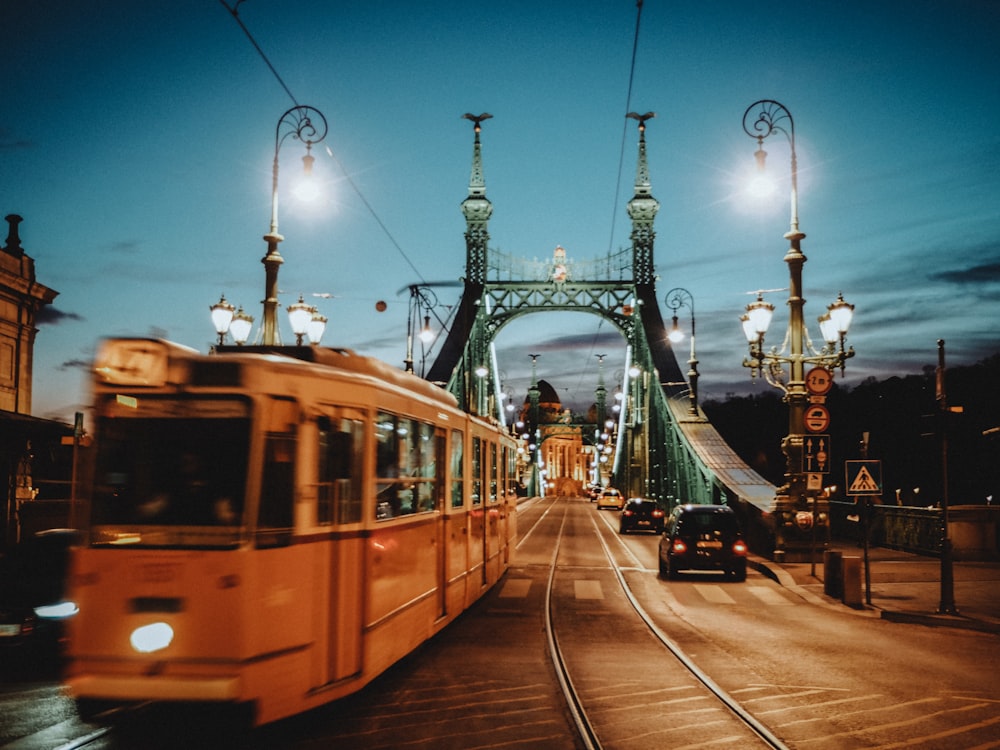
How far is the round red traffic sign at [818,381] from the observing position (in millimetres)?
17312

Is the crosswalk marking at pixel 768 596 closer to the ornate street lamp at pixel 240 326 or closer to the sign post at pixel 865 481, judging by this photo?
the sign post at pixel 865 481

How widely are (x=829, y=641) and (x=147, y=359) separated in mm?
8402

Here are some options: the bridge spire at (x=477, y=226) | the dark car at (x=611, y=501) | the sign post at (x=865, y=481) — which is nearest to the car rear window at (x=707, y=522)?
the sign post at (x=865, y=481)

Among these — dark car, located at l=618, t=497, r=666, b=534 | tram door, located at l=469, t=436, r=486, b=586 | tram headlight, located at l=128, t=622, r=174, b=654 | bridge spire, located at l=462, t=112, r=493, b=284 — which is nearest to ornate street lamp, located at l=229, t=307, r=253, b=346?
tram door, located at l=469, t=436, r=486, b=586

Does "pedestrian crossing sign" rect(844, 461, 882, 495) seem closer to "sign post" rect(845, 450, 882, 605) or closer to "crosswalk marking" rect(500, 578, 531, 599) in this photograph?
"sign post" rect(845, 450, 882, 605)

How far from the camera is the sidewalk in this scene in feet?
42.0

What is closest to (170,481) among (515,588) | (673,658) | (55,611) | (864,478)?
(55,611)

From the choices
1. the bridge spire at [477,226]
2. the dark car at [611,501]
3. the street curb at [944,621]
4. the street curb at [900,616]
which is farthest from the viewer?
the dark car at [611,501]

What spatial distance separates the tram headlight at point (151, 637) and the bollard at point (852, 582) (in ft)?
36.6

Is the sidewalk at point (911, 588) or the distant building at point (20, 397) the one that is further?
the distant building at point (20, 397)

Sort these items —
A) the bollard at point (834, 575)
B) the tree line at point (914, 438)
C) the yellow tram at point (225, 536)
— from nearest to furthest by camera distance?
the yellow tram at point (225, 536), the bollard at point (834, 575), the tree line at point (914, 438)

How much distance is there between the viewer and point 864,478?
49.5 feet

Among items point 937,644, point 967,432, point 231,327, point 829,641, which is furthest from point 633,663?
point 231,327

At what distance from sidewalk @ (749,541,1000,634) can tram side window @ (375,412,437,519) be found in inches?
294
